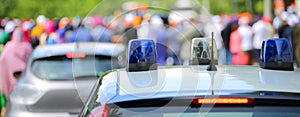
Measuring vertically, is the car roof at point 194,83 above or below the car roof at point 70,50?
below

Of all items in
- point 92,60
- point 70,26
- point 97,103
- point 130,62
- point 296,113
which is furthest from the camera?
point 70,26

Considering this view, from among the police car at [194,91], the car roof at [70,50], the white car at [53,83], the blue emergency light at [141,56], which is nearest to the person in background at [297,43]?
the car roof at [70,50]

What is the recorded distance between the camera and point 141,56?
556cm

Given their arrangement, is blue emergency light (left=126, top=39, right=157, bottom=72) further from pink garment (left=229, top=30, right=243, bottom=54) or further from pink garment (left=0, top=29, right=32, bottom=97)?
pink garment (left=229, top=30, right=243, bottom=54)

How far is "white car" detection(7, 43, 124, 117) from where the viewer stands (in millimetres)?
9516

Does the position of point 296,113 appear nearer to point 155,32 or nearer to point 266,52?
point 266,52

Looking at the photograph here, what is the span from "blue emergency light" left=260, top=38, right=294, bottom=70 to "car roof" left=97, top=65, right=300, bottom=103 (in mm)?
221

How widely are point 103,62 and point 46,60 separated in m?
0.78

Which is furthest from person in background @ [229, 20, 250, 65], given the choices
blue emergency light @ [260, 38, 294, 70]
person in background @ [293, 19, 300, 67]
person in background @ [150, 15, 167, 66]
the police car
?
the police car

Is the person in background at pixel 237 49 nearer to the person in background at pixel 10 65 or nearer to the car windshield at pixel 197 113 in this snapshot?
the person in background at pixel 10 65

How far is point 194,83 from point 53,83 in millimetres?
5241

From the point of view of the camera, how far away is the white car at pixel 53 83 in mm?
9516

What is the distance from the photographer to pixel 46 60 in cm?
1012

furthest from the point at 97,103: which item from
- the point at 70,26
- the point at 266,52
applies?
the point at 70,26
